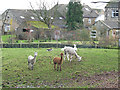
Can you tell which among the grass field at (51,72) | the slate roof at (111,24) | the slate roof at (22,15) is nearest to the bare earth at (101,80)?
the grass field at (51,72)

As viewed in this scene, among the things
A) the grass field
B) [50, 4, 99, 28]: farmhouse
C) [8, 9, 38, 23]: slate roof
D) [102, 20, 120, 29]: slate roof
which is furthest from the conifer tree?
the grass field

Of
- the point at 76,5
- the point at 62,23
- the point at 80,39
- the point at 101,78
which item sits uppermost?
the point at 76,5

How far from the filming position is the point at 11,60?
12695 mm

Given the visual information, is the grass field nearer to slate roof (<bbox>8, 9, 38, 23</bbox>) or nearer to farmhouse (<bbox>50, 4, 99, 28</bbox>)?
slate roof (<bbox>8, 9, 38, 23</bbox>)

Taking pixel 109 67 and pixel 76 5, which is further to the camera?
pixel 76 5

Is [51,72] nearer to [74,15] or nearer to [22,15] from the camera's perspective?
[74,15]

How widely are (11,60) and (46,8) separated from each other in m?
19.3

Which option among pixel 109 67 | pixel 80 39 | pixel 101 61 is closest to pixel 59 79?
pixel 109 67

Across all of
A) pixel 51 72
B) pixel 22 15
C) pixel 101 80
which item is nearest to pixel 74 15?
pixel 22 15

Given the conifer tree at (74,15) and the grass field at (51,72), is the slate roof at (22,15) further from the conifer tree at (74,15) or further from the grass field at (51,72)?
the grass field at (51,72)

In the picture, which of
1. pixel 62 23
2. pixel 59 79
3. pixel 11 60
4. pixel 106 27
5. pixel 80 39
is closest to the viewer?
pixel 59 79

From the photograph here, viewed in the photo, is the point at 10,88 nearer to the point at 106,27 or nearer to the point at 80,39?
the point at 80,39

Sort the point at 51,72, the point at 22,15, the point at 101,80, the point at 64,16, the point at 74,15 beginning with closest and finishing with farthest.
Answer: the point at 101,80 → the point at 51,72 → the point at 74,15 → the point at 22,15 → the point at 64,16

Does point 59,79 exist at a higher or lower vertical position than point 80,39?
lower
